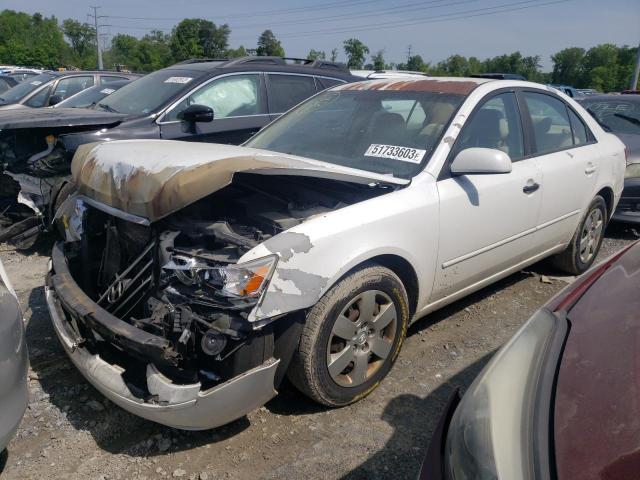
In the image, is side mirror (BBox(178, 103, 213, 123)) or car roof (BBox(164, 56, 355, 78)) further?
car roof (BBox(164, 56, 355, 78))

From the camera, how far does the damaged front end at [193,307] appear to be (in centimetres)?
216

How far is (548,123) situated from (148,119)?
3.75m

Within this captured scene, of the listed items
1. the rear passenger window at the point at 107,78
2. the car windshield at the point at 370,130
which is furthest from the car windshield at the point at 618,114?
the rear passenger window at the point at 107,78

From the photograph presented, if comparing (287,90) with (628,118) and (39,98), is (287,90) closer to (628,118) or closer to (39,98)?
(628,118)

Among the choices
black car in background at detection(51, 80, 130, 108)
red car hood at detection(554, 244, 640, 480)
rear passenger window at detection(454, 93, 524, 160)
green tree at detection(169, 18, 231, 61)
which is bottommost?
red car hood at detection(554, 244, 640, 480)

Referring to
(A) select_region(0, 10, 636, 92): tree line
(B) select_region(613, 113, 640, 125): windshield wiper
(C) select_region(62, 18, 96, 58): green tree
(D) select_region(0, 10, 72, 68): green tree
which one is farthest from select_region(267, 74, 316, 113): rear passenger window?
(C) select_region(62, 18, 96, 58): green tree

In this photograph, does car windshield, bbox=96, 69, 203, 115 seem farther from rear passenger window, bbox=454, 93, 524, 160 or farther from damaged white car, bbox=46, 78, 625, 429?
rear passenger window, bbox=454, 93, 524, 160

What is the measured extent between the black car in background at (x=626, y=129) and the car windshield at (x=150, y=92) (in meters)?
5.02

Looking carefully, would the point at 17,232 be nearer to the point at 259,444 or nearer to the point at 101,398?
the point at 101,398

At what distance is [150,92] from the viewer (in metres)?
5.84

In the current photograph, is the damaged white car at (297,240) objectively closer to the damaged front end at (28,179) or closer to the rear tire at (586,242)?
the rear tire at (586,242)

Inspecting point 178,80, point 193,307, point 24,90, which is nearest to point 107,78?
point 24,90

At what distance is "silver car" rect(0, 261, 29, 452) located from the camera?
2.00m

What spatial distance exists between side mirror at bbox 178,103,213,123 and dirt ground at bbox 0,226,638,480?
267 cm
